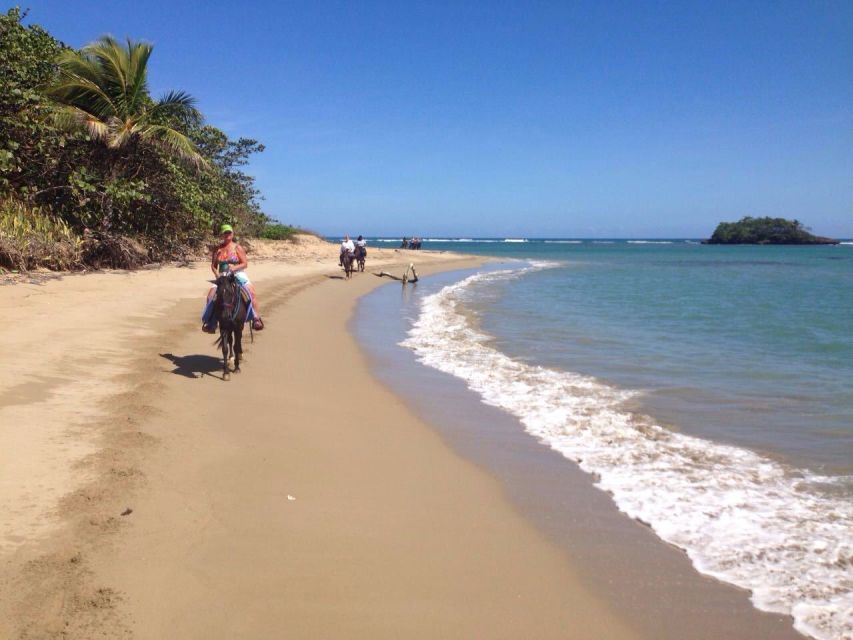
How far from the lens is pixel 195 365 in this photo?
27.1 feet

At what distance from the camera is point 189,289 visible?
51.7 ft

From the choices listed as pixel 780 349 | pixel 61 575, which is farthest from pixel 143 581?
pixel 780 349

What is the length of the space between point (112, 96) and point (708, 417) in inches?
717

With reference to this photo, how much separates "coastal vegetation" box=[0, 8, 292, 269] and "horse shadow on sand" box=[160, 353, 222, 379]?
26.9 ft

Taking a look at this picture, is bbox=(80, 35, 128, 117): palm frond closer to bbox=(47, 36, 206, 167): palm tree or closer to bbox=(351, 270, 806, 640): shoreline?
bbox=(47, 36, 206, 167): palm tree

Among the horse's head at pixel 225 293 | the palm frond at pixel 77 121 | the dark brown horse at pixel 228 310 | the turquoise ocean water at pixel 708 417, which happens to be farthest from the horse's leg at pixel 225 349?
the palm frond at pixel 77 121

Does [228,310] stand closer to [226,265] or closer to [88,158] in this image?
[226,265]

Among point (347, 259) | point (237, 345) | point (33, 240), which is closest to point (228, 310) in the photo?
point (237, 345)

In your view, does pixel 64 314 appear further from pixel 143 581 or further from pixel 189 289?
pixel 143 581

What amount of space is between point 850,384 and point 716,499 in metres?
5.57

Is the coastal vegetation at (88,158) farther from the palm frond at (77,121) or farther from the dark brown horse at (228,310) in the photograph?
the dark brown horse at (228,310)

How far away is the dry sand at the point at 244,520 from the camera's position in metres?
3.04

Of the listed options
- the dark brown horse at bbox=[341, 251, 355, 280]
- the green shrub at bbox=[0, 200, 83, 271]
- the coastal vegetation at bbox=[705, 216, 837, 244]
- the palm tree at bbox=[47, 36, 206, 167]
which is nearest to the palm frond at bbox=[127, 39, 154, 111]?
the palm tree at bbox=[47, 36, 206, 167]

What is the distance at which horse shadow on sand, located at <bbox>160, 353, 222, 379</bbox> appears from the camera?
7786mm
